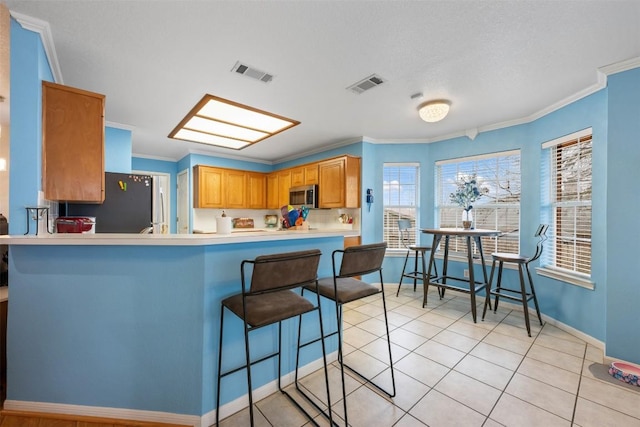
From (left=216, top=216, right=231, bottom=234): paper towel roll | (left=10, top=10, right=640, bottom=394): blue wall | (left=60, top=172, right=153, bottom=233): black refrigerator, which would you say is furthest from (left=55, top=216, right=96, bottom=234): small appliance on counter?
(left=216, top=216, right=231, bottom=234): paper towel roll

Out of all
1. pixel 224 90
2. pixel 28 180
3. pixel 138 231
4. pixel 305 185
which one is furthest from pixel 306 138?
pixel 28 180

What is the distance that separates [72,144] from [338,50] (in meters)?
2.15

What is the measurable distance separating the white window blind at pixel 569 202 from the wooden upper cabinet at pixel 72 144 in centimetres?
462

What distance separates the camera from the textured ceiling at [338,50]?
63.3 inches

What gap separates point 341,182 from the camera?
431 centimetres

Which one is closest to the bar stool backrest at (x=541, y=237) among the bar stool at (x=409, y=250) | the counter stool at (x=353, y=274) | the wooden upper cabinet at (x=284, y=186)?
the bar stool at (x=409, y=250)

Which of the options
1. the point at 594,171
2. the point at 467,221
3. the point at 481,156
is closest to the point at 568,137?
the point at 594,171

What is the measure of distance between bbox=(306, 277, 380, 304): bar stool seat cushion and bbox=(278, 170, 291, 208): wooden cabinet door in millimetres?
3794

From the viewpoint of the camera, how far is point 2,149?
298 cm

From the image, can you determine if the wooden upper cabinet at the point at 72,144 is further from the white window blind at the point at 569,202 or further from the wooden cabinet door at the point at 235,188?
the white window blind at the point at 569,202

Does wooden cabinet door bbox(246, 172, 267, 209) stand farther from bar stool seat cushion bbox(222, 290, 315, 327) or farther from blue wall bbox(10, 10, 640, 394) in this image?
bar stool seat cushion bbox(222, 290, 315, 327)

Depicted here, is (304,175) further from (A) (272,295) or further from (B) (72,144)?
(A) (272,295)

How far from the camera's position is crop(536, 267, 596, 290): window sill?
260 centimetres

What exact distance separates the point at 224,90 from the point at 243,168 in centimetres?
337
